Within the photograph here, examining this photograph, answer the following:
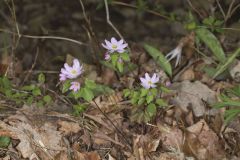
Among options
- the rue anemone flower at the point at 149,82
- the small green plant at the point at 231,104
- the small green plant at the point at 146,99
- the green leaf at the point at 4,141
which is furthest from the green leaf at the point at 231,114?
the green leaf at the point at 4,141

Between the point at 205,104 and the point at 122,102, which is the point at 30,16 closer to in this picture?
the point at 122,102

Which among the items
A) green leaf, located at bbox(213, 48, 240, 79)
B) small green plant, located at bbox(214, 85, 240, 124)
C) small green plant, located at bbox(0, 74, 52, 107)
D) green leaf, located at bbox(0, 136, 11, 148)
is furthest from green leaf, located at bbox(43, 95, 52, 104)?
green leaf, located at bbox(213, 48, 240, 79)

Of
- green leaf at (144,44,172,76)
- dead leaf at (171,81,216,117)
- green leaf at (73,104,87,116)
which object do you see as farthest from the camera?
green leaf at (144,44,172,76)

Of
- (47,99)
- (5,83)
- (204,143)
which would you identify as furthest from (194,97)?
(5,83)

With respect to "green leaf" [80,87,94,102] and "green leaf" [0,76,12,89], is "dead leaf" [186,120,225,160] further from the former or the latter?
"green leaf" [0,76,12,89]

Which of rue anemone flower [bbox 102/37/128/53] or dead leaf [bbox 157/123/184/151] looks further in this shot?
dead leaf [bbox 157/123/184/151]

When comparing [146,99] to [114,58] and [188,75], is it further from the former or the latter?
[188,75]
